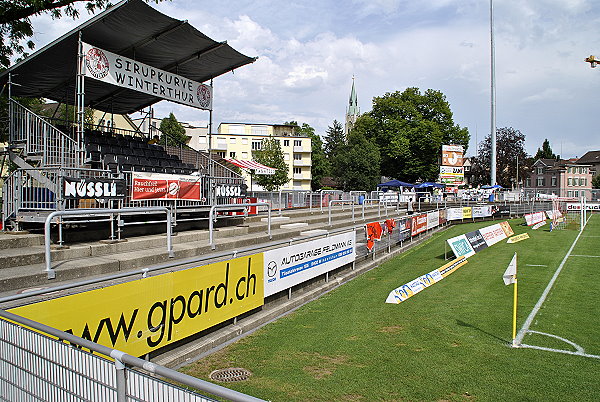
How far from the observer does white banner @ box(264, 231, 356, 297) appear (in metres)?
9.77

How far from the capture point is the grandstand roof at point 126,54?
42.3ft

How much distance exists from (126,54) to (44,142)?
562 centimetres

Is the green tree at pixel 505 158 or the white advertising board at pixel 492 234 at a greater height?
the green tree at pixel 505 158

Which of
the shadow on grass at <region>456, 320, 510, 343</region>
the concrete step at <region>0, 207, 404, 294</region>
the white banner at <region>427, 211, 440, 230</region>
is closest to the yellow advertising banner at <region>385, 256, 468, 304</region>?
the shadow on grass at <region>456, 320, 510, 343</region>

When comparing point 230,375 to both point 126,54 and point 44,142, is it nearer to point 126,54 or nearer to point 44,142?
point 44,142

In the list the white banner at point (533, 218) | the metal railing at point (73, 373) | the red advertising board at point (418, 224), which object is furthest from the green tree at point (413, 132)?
the metal railing at point (73, 373)

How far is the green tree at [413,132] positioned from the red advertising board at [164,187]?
186ft

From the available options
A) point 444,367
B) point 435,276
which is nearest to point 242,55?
point 435,276

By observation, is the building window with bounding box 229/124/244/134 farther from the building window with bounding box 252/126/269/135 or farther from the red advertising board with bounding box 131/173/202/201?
the red advertising board with bounding box 131/173/202/201

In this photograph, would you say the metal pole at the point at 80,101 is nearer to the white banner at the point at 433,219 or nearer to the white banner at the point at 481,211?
the white banner at the point at 433,219

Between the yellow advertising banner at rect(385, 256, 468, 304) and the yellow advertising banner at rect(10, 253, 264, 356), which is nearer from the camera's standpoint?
the yellow advertising banner at rect(10, 253, 264, 356)

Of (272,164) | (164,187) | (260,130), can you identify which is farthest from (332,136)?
(164,187)

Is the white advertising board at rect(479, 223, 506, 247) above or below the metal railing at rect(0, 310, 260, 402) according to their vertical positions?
below

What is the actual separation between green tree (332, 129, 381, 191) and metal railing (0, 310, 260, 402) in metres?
64.2
